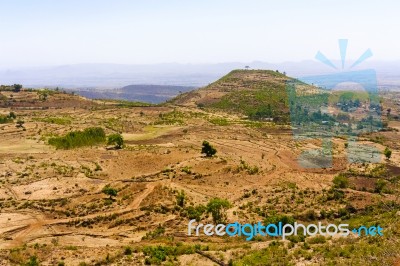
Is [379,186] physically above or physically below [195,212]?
above

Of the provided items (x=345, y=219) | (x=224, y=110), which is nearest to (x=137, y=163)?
(x=345, y=219)

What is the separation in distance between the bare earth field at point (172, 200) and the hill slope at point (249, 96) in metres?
34.5

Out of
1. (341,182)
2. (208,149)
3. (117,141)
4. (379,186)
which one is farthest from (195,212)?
(117,141)

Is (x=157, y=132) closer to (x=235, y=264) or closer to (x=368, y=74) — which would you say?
(x=368, y=74)

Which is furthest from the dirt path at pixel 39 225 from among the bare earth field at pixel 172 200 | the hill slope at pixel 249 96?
the hill slope at pixel 249 96

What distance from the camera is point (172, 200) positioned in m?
30.2

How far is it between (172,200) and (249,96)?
74098 millimetres

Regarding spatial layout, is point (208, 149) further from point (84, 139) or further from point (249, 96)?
point (249, 96)

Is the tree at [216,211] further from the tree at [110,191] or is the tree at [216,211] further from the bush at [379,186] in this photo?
the bush at [379,186]

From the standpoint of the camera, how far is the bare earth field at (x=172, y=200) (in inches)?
779

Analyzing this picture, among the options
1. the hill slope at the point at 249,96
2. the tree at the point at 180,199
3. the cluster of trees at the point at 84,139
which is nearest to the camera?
the tree at the point at 180,199

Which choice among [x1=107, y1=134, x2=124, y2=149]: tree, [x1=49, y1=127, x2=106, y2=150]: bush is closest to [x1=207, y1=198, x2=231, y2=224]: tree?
[x1=107, y1=134, x2=124, y2=149]: tree

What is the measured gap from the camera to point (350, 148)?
54938mm

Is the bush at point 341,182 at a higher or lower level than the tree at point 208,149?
lower
